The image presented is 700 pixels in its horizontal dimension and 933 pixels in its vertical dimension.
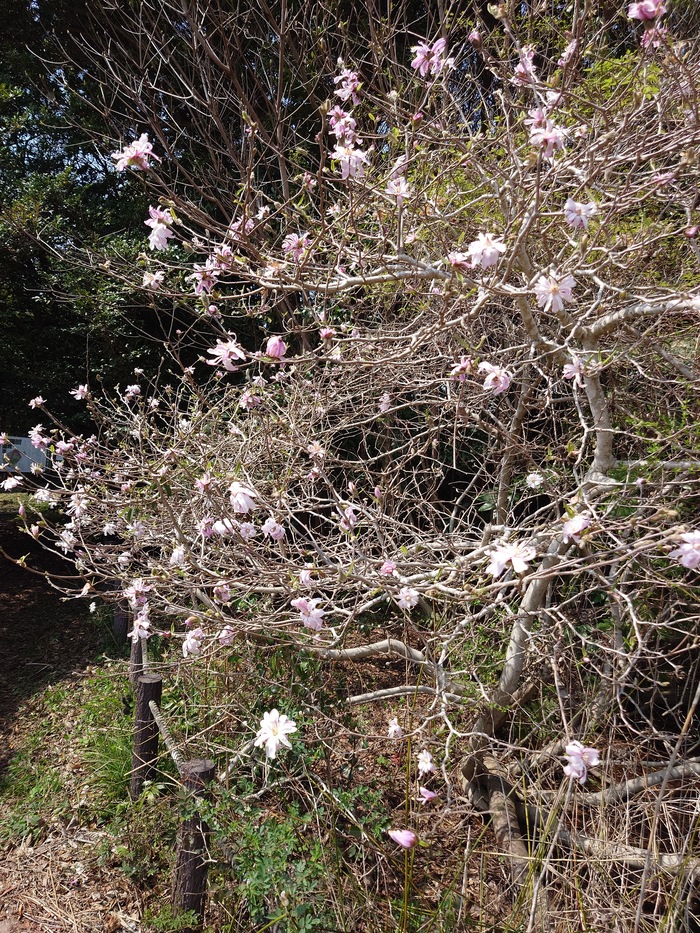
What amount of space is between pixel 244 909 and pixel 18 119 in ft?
18.6

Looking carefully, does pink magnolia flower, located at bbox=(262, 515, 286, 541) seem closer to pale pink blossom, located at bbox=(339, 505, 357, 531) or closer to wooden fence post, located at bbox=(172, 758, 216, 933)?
pale pink blossom, located at bbox=(339, 505, 357, 531)

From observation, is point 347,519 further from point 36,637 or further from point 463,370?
point 36,637

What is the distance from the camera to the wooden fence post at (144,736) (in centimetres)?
259

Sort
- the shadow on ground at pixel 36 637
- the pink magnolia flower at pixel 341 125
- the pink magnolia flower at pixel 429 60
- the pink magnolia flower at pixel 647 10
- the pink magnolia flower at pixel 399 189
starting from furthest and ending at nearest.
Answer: the shadow on ground at pixel 36 637 < the pink magnolia flower at pixel 429 60 < the pink magnolia flower at pixel 341 125 < the pink magnolia flower at pixel 399 189 < the pink magnolia flower at pixel 647 10

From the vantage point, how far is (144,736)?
8.63 ft

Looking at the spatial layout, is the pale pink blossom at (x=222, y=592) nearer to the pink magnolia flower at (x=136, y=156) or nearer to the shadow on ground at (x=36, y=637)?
the pink magnolia flower at (x=136, y=156)

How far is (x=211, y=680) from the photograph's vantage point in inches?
114

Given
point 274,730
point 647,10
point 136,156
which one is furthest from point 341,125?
point 274,730

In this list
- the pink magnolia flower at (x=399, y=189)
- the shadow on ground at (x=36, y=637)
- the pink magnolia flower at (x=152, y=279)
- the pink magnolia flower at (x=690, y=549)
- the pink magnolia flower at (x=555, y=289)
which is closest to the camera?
the pink magnolia flower at (x=690, y=549)

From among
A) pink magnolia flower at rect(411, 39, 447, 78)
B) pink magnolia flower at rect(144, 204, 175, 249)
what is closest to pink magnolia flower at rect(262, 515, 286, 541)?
pink magnolia flower at rect(144, 204, 175, 249)

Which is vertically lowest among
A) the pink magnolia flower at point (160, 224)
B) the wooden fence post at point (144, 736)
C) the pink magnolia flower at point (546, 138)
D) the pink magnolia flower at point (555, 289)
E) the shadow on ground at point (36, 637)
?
the shadow on ground at point (36, 637)

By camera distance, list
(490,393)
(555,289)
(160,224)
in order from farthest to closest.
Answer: (490,393), (160,224), (555,289)

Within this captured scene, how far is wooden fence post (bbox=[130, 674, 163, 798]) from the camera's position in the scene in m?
2.59

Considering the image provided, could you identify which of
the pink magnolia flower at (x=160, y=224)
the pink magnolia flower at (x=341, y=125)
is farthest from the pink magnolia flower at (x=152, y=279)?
the pink magnolia flower at (x=341, y=125)
